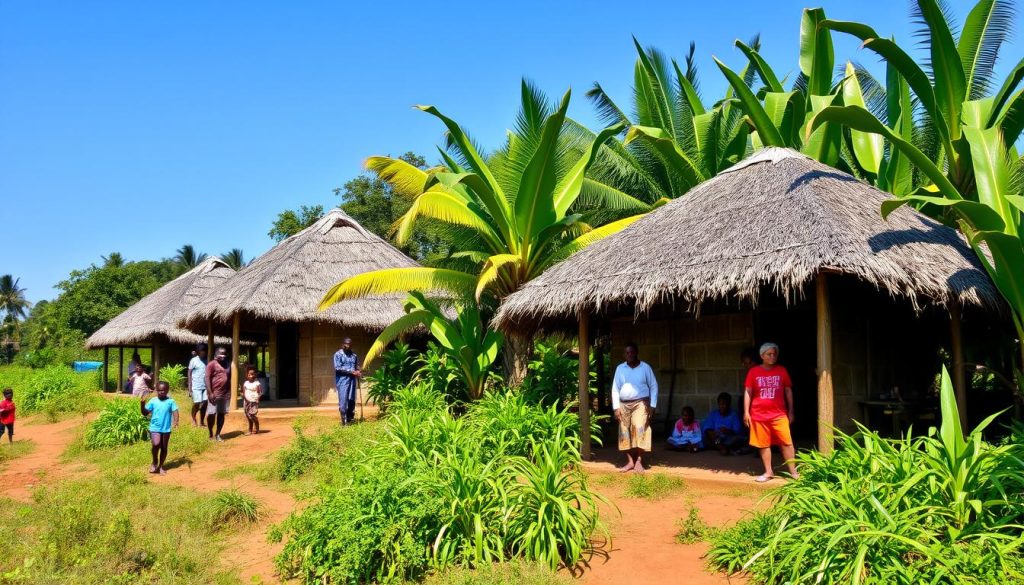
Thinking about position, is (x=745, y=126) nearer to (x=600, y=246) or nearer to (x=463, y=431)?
(x=600, y=246)

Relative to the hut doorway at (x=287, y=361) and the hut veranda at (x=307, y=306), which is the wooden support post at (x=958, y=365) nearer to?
the hut veranda at (x=307, y=306)

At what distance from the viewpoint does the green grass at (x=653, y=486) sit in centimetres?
735

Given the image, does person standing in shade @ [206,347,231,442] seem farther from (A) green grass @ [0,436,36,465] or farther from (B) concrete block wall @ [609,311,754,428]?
(B) concrete block wall @ [609,311,754,428]

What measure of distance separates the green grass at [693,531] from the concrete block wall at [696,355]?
13.2ft

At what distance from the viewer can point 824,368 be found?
23.0 ft

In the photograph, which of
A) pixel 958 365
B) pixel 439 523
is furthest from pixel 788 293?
pixel 439 523

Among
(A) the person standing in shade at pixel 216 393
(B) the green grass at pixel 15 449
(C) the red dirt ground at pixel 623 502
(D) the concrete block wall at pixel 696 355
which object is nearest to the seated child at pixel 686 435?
(C) the red dirt ground at pixel 623 502

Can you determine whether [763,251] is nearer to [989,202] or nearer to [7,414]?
[989,202]

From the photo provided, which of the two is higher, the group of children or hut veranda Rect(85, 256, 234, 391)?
hut veranda Rect(85, 256, 234, 391)

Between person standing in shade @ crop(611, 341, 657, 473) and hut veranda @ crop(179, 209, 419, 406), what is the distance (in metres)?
8.13

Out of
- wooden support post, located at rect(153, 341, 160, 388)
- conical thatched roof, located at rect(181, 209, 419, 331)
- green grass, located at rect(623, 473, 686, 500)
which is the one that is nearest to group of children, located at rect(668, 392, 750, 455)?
green grass, located at rect(623, 473, 686, 500)

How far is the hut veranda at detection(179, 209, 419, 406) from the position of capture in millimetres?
14859

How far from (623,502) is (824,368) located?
2155mm

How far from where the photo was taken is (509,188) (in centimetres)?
1202
